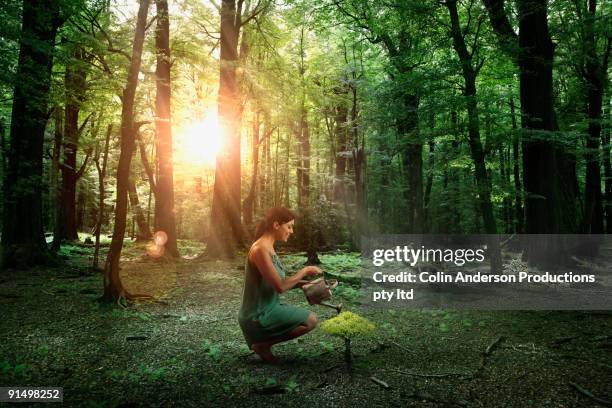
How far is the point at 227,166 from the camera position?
42.4 feet

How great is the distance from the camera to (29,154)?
372 inches

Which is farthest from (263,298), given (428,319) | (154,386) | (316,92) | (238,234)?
(316,92)

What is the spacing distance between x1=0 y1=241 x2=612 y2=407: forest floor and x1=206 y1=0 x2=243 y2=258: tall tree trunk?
4961 mm

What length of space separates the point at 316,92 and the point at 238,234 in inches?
288

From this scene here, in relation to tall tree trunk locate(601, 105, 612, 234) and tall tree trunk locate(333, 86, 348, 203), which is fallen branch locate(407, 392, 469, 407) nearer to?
tall tree trunk locate(601, 105, 612, 234)

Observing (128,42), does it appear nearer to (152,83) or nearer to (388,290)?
(152,83)

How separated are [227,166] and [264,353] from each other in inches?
369

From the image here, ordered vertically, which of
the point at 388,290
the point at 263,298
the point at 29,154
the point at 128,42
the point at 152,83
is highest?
the point at 128,42

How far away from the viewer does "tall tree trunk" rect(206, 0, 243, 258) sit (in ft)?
40.7

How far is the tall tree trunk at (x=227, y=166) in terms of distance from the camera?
12398mm

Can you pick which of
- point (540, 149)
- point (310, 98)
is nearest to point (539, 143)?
point (540, 149)

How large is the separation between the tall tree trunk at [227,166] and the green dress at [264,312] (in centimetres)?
836

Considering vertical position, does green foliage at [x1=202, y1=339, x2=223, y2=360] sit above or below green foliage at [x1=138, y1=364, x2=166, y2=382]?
below

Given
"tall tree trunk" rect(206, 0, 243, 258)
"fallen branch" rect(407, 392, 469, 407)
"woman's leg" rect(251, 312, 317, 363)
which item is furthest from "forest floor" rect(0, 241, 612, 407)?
"tall tree trunk" rect(206, 0, 243, 258)
